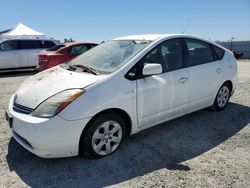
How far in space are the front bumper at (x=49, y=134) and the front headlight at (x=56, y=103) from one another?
71 mm

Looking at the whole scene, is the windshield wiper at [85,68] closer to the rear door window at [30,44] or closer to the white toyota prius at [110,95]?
the white toyota prius at [110,95]

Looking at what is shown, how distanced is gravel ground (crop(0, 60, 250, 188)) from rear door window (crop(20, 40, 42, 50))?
8.58 m

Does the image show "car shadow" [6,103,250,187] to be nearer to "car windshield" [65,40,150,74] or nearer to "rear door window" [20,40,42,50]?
"car windshield" [65,40,150,74]

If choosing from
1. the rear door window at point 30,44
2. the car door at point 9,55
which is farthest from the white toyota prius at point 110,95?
the rear door window at point 30,44

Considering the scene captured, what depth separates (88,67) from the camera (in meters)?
3.91

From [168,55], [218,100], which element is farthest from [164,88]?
[218,100]

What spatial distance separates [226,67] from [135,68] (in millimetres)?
2468

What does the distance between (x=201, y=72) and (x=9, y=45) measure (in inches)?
397

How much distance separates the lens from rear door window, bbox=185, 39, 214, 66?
4544 mm

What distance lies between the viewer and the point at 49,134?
9.97 ft

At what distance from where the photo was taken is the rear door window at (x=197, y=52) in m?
4.54

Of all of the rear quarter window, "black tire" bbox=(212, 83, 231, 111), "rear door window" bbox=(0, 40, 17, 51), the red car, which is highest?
the rear quarter window

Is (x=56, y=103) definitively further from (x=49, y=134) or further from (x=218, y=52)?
(x=218, y=52)

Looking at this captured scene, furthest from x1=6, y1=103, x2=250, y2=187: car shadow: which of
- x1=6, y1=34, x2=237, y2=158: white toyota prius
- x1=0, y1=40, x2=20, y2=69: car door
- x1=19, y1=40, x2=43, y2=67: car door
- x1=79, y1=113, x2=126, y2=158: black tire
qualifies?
x1=19, y1=40, x2=43, y2=67: car door
